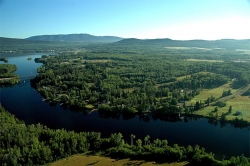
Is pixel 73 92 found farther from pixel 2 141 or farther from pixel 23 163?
pixel 23 163

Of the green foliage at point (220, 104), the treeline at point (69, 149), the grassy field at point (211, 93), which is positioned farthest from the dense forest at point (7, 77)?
the green foliage at point (220, 104)

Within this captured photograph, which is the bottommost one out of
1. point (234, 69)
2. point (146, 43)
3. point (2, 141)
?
point (2, 141)

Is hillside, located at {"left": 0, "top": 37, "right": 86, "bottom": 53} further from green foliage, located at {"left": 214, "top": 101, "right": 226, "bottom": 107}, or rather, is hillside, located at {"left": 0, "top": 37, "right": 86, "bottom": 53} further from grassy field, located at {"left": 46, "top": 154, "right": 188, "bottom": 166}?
grassy field, located at {"left": 46, "top": 154, "right": 188, "bottom": 166}

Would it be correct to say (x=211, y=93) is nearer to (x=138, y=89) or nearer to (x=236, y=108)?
(x=236, y=108)

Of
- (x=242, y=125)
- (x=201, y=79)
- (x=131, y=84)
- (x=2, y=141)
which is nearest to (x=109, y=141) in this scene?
(x=2, y=141)

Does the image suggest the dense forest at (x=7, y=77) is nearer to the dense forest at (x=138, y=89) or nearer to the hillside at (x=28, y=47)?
the dense forest at (x=138, y=89)

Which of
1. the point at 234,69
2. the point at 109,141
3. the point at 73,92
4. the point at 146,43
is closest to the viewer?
the point at 109,141
